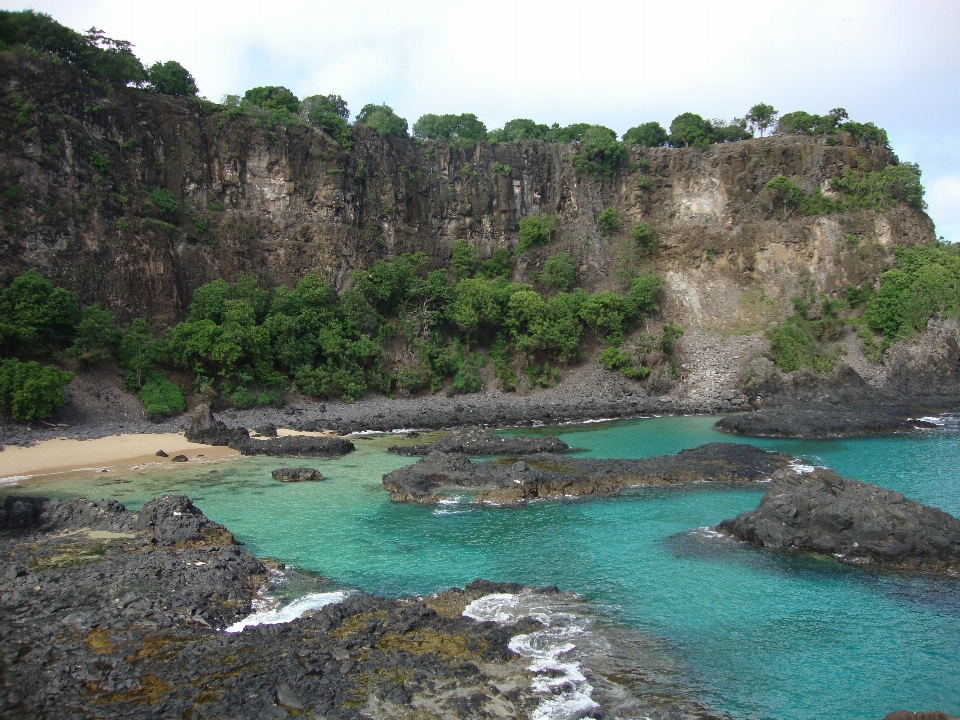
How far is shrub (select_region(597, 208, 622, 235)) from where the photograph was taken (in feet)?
202

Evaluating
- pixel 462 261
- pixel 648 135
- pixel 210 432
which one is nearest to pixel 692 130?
pixel 648 135

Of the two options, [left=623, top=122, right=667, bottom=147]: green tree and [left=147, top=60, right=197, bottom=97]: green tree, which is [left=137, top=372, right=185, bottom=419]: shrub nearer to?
[left=147, top=60, right=197, bottom=97]: green tree

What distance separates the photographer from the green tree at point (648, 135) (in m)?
65.8

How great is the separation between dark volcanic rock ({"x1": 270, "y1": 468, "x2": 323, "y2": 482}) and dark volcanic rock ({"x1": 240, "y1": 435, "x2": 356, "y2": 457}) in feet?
15.1

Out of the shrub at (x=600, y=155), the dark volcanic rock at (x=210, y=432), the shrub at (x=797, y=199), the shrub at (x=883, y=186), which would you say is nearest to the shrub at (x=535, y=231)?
the shrub at (x=600, y=155)

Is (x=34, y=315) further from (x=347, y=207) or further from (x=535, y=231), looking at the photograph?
(x=535, y=231)

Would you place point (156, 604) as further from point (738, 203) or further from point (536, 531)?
point (738, 203)

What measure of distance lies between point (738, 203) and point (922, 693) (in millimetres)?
54693

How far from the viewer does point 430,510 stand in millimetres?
22281

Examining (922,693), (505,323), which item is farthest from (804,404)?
(922,693)

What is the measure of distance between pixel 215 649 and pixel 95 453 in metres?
22.6

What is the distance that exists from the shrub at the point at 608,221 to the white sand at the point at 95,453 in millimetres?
41244

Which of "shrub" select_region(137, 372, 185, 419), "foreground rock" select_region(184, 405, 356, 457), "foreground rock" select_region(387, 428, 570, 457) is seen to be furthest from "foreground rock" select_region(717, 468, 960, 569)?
"shrub" select_region(137, 372, 185, 419)

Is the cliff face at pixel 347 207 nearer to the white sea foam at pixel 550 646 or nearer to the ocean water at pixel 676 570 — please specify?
the ocean water at pixel 676 570
